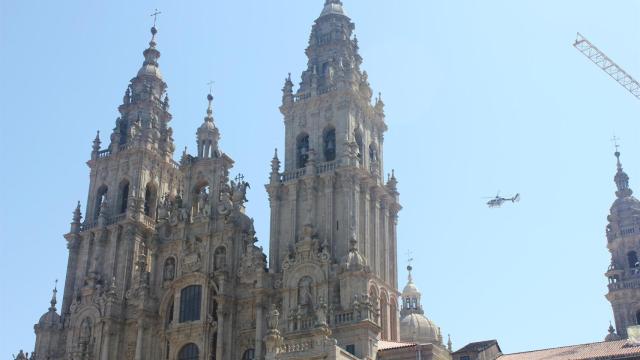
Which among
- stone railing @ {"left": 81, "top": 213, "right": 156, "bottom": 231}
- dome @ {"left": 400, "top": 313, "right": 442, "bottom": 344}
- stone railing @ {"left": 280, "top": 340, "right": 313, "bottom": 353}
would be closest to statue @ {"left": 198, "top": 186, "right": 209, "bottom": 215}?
stone railing @ {"left": 81, "top": 213, "right": 156, "bottom": 231}

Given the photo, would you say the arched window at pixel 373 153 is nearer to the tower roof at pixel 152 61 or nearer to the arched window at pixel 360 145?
the arched window at pixel 360 145

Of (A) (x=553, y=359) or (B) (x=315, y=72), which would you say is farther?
(B) (x=315, y=72)

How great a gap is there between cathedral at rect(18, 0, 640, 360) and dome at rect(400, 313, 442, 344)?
144 millimetres

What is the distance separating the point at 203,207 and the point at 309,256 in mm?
12859

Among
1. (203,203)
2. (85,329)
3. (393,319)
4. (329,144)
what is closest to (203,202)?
(203,203)

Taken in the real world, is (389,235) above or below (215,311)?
above

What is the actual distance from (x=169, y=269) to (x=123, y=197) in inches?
432

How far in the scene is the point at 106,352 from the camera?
2574 inches

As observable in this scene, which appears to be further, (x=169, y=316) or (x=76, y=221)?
(x=76, y=221)

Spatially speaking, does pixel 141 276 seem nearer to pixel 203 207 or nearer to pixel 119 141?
pixel 203 207

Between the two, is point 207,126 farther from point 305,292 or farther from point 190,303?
point 305,292

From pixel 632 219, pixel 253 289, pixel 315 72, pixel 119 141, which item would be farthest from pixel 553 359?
pixel 119 141

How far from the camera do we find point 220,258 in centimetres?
6562

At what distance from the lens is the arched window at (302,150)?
65.8m
